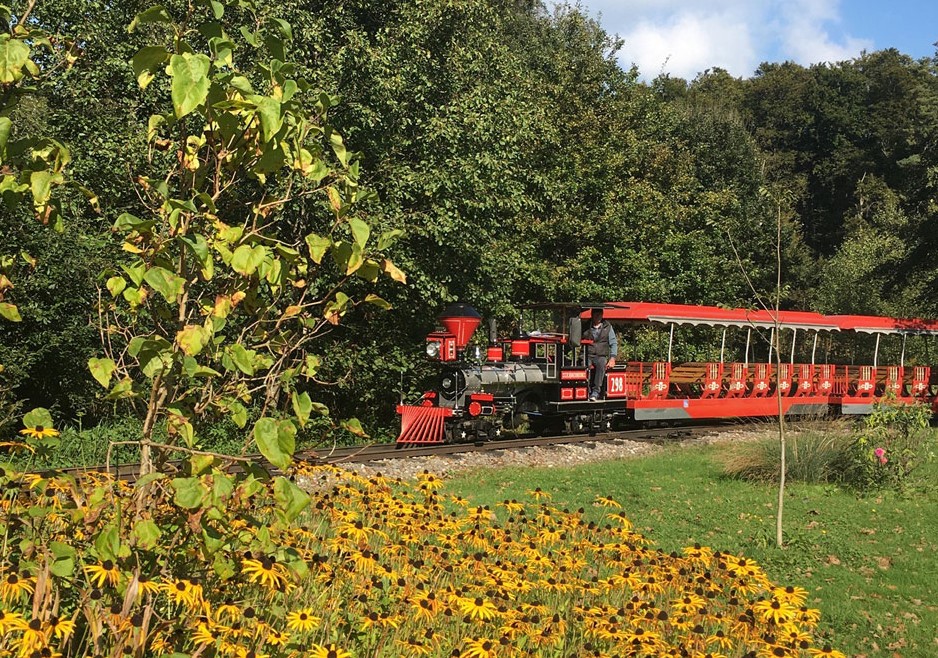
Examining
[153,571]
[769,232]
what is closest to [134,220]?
[153,571]

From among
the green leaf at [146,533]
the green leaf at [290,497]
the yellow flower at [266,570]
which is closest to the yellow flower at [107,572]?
the green leaf at [146,533]

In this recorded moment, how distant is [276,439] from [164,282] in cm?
68

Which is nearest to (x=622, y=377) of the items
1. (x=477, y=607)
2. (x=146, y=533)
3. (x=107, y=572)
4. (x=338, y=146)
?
(x=477, y=607)

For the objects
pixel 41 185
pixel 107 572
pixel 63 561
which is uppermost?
pixel 41 185

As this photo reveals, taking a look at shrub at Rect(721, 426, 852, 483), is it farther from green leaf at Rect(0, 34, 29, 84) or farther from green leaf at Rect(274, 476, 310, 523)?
green leaf at Rect(0, 34, 29, 84)

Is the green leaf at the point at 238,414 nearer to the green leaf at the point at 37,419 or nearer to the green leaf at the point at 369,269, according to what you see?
the green leaf at the point at 369,269

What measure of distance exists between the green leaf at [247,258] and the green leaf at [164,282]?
0.65 ft

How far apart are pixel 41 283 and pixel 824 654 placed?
14.0m

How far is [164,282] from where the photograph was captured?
2.82 metres

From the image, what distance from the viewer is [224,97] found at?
10.1ft

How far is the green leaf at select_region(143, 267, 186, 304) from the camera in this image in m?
2.79

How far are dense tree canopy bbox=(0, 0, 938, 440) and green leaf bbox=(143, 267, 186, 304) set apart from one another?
0.39m

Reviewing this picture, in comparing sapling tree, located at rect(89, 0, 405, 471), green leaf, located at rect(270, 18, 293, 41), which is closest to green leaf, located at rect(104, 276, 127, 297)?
sapling tree, located at rect(89, 0, 405, 471)

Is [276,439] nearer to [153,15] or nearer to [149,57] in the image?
[149,57]
